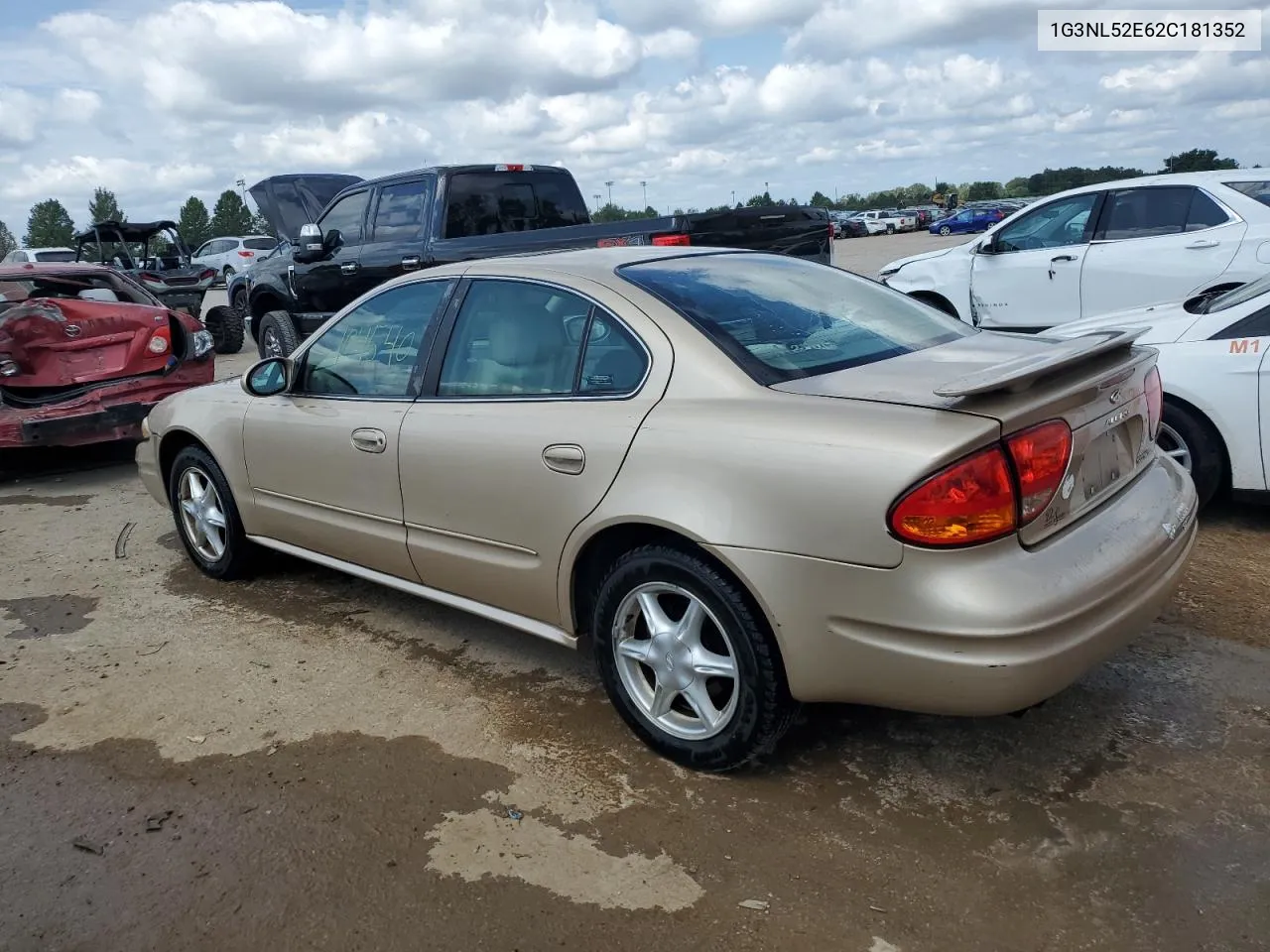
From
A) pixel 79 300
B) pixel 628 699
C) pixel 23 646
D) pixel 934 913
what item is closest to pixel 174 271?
pixel 79 300

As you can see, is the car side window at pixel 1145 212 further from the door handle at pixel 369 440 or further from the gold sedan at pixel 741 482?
the door handle at pixel 369 440

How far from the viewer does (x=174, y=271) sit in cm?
1513

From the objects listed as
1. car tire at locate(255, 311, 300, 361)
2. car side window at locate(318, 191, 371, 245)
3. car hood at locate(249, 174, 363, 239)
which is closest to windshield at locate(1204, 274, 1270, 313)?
car side window at locate(318, 191, 371, 245)

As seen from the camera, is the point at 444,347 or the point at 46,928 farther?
the point at 444,347

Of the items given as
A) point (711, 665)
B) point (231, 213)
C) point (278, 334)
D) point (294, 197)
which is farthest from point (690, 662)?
point (231, 213)

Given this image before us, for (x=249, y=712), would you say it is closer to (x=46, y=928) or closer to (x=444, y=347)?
(x=46, y=928)

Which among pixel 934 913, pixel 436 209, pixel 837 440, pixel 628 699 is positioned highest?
pixel 436 209

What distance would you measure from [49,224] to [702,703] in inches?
3612

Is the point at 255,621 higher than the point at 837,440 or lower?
lower

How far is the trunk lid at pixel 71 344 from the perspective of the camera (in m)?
7.11

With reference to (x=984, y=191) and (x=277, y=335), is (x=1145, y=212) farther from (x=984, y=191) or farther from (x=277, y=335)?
(x=984, y=191)

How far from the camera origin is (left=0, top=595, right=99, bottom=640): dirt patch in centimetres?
446

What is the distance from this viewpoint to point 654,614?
3014 mm

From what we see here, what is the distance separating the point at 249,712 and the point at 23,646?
1399 mm
